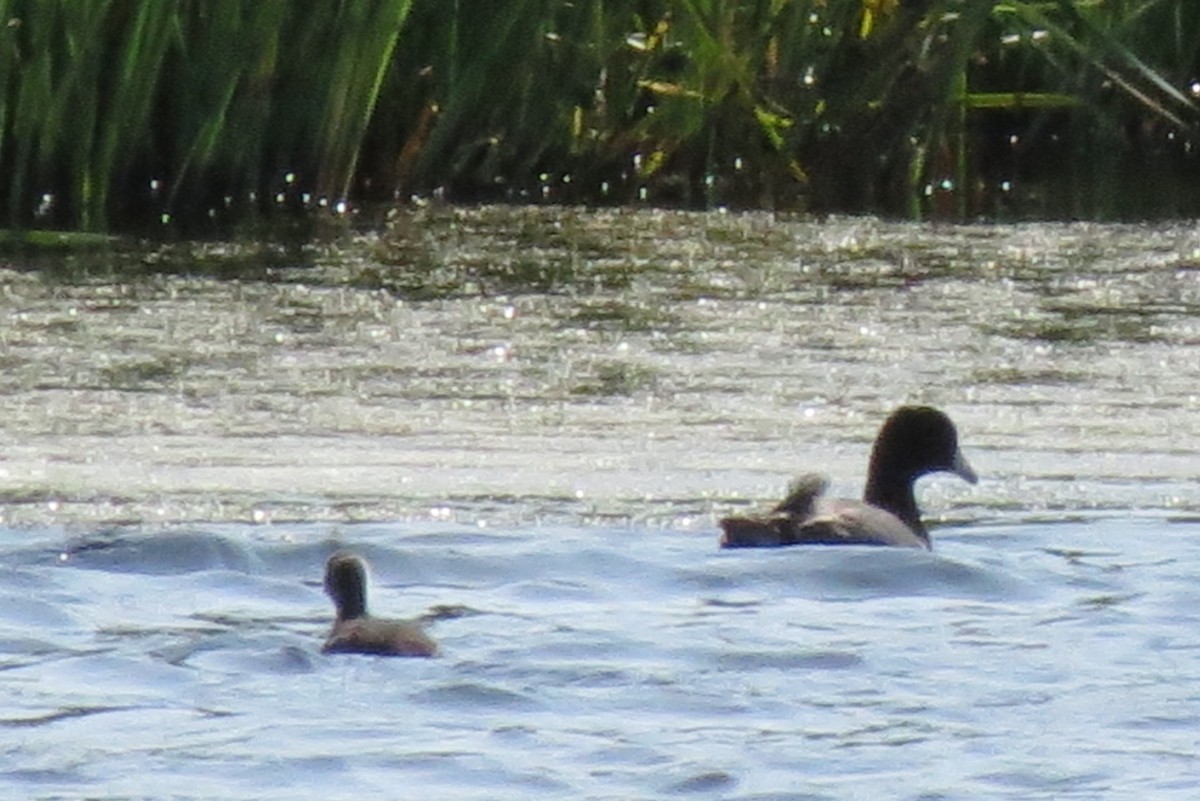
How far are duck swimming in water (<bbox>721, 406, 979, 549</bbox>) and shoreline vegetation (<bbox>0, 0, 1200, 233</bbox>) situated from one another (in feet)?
11.5

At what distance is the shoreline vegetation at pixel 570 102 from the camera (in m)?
11.4

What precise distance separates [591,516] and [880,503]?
0.71 metres

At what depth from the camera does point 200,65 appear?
37.6 feet

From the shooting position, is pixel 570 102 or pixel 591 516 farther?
pixel 570 102

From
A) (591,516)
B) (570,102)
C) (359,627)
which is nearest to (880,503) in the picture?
(591,516)

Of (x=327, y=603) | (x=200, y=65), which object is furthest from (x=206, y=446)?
(x=200, y=65)

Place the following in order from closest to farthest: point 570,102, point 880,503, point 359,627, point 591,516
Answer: point 359,627
point 591,516
point 880,503
point 570,102

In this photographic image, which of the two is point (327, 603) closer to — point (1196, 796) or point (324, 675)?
point (324, 675)

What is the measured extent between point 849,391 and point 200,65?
9.62 feet

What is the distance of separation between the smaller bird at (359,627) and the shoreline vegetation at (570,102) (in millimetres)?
4476

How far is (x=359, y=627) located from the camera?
6.51 meters

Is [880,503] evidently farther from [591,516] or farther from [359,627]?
[359,627]

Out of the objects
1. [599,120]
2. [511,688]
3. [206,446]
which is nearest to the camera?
[511,688]

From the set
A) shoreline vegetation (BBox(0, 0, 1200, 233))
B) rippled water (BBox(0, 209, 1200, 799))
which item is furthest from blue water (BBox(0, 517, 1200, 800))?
shoreline vegetation (BBox(0, 0, 1200, 233))
